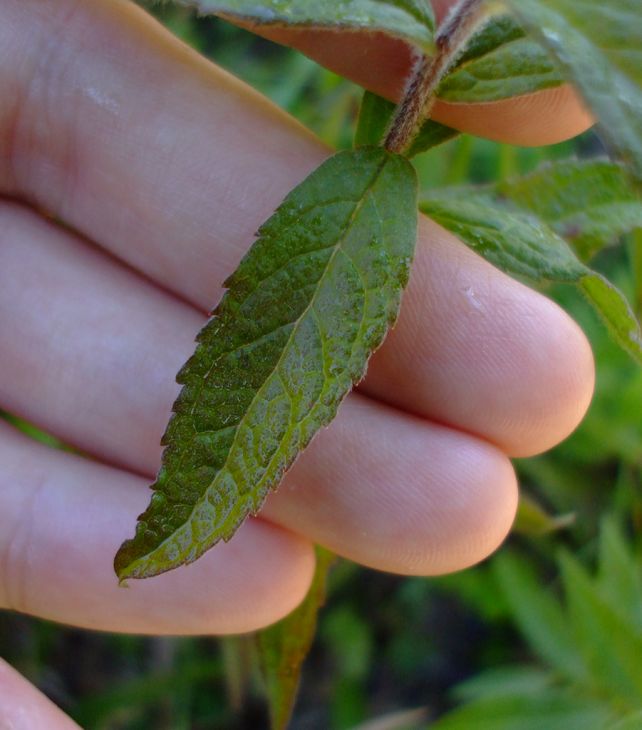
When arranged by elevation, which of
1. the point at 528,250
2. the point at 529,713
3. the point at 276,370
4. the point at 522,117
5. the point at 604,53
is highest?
the point at 604,53

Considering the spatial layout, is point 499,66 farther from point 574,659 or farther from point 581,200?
point 574,659

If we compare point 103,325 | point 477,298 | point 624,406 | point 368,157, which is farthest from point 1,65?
point 624,406

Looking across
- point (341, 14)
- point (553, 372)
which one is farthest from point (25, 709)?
point (341, 14)

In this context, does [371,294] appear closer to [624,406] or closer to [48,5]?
[48,5]

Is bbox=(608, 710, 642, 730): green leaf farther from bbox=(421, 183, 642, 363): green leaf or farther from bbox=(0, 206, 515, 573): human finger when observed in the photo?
bbox=(421, 183, 642, 363): green leaf

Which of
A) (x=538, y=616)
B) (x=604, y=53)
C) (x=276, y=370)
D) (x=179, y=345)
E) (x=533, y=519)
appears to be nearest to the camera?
(x=604, y=53)

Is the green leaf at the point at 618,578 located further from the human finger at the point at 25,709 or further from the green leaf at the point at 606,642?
the human finger at the point at 25,709

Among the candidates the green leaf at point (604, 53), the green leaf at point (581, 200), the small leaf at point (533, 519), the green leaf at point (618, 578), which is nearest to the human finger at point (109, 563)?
the small leaf at point (533, 519)
